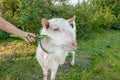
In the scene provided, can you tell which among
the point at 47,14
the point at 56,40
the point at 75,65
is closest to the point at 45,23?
the point at 56,40

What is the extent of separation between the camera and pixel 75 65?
5.14 metres

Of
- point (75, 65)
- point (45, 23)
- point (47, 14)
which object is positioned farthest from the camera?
point (47, 14)

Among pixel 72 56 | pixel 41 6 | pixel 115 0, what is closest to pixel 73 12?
pixel 41 6

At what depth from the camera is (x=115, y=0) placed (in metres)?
10.5

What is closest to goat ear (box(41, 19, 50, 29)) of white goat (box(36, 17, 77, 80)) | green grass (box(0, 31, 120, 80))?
white goat (box(36, 17, 77, 80))

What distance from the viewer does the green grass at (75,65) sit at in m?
4.62

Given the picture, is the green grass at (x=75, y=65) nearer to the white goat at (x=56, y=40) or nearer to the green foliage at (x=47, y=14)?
the green foliage at (x=47, y=14)

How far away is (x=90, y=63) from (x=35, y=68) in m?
1.17

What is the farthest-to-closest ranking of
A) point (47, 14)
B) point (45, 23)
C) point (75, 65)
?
point (47, 14) → point (75, 65) → point (45, 23)

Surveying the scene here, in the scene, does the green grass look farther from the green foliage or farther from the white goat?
the white goat

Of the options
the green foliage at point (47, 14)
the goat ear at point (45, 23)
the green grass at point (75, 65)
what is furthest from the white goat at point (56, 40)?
the green foliage at point (47, 14)

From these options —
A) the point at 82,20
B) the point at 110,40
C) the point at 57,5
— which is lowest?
the point at 110,40

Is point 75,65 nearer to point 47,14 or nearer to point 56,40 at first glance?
point 47,14

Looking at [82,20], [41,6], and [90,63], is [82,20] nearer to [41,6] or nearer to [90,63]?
[41,6]
